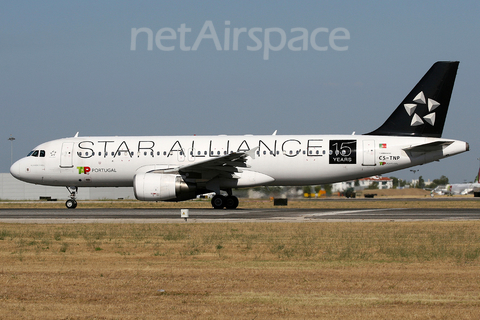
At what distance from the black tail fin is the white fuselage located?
28.3 inches

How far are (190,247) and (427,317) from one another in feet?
23.7

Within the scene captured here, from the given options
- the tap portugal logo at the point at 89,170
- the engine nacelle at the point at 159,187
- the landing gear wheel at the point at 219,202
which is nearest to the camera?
the engine nacelle at the point at 159,187

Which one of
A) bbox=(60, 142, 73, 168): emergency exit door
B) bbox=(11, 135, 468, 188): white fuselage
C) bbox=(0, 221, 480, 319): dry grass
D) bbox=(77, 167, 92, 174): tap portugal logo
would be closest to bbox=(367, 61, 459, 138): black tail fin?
bbox=(11, 135, 468, 188): white fuselage

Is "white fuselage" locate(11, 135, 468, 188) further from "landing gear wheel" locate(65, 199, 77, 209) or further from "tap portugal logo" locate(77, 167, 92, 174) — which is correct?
"landing gear wheel" locate(65, 199, 77, 209)

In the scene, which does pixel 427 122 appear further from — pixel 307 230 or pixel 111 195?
pixel 111 195

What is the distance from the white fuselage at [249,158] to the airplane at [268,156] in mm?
51

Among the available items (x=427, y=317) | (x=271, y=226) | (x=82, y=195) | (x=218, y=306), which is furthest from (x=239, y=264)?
(x=82, y=195)

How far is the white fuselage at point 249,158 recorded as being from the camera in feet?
89.8

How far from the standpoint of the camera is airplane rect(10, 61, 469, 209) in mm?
26734

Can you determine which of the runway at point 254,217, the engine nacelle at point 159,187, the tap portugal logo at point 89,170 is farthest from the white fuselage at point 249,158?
the runway at point 254,217

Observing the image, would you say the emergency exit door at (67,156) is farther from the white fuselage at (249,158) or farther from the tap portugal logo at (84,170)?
the tap portugal logo at (84,170)

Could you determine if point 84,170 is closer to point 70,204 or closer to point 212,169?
point 70,204

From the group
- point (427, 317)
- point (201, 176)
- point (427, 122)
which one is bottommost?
point (427, 317)

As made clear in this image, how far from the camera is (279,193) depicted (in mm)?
33531
